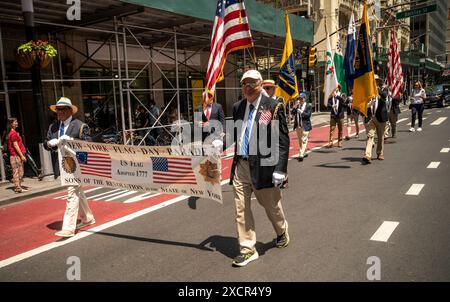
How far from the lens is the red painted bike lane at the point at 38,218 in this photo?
16.9 ft

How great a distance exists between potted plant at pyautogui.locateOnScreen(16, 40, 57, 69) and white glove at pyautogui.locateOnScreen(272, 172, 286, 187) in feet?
22.6

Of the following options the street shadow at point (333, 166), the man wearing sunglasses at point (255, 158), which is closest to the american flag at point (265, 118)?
the man wearing sunglasses at point (255, 158)

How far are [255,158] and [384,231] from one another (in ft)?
6.86

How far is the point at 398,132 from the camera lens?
15.9 m

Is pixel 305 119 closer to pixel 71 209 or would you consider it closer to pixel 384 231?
pixel 384 231

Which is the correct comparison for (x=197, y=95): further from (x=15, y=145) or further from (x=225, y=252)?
(x=225, y=252)

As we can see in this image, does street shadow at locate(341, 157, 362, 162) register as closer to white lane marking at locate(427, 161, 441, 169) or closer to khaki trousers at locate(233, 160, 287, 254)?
white lane marking at locate(427, 161, 441, 169)

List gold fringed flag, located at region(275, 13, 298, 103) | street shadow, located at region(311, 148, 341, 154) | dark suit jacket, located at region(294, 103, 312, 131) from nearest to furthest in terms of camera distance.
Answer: gold fringed flag, located at region(275, 13, 298, 103) → dark suit jacket, located at region(294, 103, 312, 131) → street shadow, located at region(311, 148, 341, 154)

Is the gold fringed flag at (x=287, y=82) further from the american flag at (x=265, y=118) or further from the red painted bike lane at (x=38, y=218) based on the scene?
the american flag at (x=265, y=118)

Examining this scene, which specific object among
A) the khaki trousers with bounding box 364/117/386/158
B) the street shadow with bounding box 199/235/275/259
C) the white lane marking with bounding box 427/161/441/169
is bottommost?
the street shadow with bounding box 199/235/275/259

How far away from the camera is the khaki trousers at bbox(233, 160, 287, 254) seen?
410cm

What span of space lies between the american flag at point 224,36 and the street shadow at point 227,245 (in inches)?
98.8
